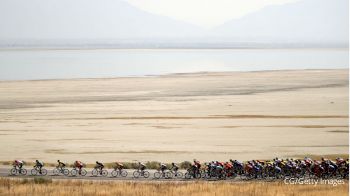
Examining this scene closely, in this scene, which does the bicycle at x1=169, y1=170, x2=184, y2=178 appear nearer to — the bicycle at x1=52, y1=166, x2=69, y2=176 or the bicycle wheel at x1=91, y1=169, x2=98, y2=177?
the bicycle wheel at x1=91, y1=169, x2=98, y2=177

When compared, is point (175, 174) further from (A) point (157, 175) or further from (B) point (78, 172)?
(B) point (78, 172)

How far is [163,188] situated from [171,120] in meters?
30.6

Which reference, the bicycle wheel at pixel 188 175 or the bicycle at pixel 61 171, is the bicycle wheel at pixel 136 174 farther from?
the bicycle at pixel 61 171

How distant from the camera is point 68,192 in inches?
971

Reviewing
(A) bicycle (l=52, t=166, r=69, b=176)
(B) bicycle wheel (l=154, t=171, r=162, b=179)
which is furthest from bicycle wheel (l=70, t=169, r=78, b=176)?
(B) bicycle wheel (l=154, t=171, r=162, b=179)

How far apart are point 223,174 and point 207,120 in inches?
1061

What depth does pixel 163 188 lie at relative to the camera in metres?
25.7

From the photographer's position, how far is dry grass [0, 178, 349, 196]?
80.0 feet

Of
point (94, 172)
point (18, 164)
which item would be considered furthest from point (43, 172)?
point (94, 172)

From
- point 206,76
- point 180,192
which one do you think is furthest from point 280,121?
point 206,76

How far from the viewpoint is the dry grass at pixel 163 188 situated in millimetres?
24375

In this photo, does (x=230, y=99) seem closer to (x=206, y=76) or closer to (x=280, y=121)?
(x=280, y=121)

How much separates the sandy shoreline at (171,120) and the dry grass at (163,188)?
1070cm

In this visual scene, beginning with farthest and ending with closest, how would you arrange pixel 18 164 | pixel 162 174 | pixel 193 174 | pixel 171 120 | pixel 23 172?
pixel 171 120 → pixel 23 172 → pixel 18 164 → pixel 162 174 → pixel 193 174
